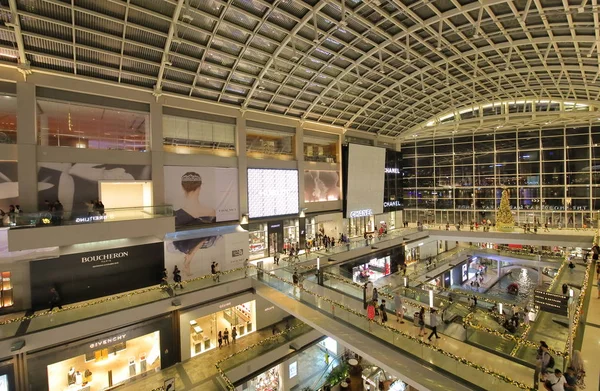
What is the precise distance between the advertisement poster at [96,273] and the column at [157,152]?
331cm

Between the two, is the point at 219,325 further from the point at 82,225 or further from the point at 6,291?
the point at 6,291

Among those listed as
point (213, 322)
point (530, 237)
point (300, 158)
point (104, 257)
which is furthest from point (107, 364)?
point (530, 237)

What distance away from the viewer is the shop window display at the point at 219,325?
18047 millimetres

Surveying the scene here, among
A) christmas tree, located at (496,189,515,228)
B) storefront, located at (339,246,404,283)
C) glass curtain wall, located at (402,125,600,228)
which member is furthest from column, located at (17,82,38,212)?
glass curtain wall, located at (402,125,600,228)

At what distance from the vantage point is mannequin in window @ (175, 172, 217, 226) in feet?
65.7

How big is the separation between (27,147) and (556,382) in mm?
22487

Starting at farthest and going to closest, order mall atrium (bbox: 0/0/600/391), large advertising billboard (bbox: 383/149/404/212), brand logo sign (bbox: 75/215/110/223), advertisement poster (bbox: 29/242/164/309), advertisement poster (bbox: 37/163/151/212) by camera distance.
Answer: large advertising billboard (bbox: 383/149/404/212), advertisement poster (bbox: 37/163/151/212), advertisement poster (bbox: 29/242/164/309), brand logo sign (bbox: 75/215/110/223), mall atrium (bbox: 0/0/600/391)

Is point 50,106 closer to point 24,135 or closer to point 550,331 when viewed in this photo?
point 24,135

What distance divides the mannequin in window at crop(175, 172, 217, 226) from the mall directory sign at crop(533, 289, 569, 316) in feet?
62.4

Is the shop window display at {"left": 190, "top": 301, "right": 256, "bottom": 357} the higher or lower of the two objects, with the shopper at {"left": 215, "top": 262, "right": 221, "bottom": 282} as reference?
lower

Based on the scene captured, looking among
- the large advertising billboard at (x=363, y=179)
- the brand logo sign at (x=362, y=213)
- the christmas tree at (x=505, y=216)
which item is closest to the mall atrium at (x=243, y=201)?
the christmas tree at (x=505, y=216)

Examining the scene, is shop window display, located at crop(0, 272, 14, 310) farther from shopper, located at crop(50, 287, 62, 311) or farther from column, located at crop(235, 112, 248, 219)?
column, located at crop(235, 112, 248, 219)

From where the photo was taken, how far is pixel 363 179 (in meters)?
33.1

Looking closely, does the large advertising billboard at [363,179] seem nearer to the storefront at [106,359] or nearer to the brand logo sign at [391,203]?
the brand logo sign at [391,203]
